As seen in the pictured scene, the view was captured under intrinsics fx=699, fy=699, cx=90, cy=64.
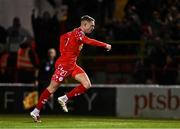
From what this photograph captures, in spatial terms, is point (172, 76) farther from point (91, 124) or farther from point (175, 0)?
point (91, 124)

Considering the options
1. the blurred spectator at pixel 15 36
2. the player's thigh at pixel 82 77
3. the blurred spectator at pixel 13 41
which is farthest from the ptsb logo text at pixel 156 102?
the blurred spectator at pixel 15 36

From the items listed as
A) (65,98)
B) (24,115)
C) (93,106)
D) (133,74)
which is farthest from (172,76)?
(65,98)

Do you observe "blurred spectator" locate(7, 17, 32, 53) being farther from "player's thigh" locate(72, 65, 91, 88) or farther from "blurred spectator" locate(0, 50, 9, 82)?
"player's thigh" locate(72, 65, 91, 88)

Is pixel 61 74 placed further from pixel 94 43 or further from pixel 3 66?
pixel 3 66

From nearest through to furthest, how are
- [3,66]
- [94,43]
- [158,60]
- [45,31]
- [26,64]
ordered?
1. [94,43]
2. [158,60]
3. [26,64]
4. [3,66]
5. [45,31]

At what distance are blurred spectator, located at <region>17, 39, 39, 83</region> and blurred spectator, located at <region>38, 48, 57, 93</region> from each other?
41.5 inches

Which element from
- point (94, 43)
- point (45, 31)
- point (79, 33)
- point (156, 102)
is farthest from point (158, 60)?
point (94, 43)

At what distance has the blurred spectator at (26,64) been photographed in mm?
20406

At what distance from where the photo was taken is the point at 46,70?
18812 millimetres

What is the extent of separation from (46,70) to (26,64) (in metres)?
2.28

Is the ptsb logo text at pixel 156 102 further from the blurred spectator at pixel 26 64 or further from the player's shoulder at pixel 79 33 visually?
the player's shoulder at pixel 79 33

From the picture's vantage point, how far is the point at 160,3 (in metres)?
22.1

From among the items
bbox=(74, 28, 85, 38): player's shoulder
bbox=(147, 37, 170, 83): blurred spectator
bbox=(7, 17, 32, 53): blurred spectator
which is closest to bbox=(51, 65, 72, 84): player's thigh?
bbox=(74, 28, 85, 38): player's shoulder

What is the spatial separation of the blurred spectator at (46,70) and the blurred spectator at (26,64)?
105 centimetres
